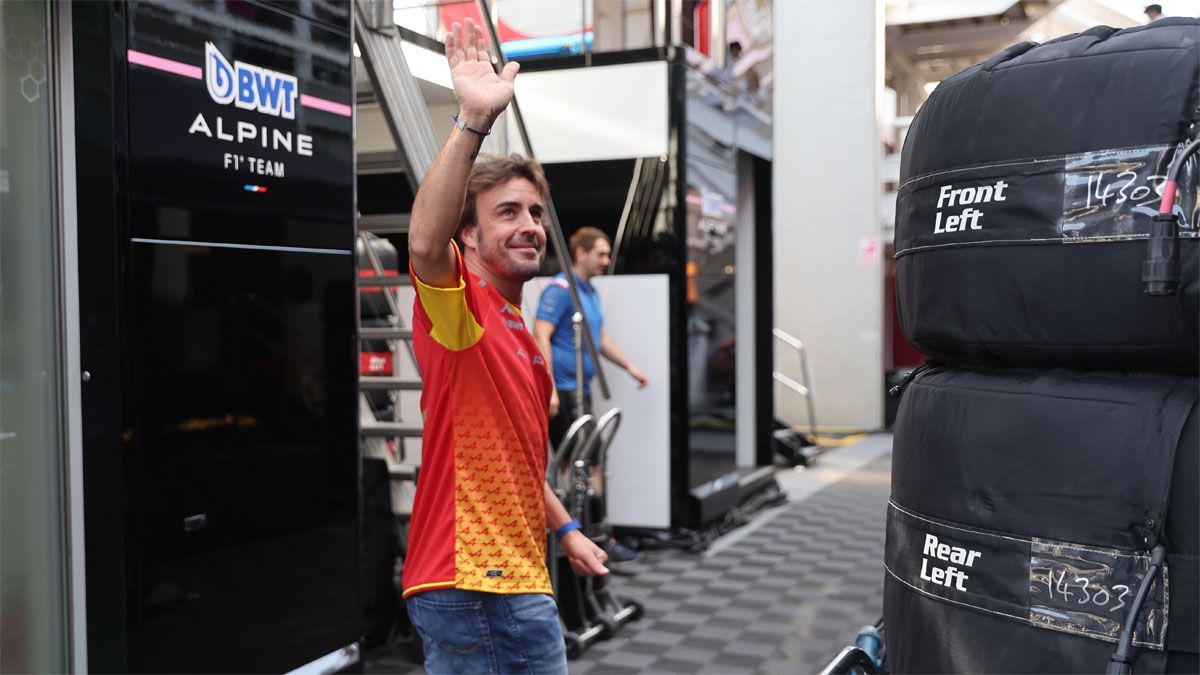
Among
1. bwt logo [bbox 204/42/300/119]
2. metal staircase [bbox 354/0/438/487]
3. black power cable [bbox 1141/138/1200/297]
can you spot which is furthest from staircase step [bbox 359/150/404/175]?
black power cable [bbox 1141/138/1200/297]

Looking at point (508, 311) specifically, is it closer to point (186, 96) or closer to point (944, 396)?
Result: point (944, 396)

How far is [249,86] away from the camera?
3.85m

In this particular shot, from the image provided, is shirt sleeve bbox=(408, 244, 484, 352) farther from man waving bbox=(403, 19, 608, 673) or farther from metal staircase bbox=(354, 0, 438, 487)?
metal staircase bbox=(354, 0, 438, 487)

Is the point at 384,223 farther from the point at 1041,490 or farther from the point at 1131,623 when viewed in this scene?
the point at 1131,623

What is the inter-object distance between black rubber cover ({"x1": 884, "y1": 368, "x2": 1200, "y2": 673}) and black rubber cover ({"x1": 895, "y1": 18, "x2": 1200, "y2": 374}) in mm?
77

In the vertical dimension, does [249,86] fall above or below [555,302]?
above

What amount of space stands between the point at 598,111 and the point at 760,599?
327 cm

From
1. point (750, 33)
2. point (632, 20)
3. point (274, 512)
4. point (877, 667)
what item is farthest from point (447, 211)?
point (750, 33)

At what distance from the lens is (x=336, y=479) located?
14.1 ft

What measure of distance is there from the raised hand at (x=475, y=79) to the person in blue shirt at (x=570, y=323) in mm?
4131

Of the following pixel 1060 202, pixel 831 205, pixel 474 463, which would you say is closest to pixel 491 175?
pixel 474 463

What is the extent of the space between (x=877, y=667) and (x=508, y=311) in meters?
1.25

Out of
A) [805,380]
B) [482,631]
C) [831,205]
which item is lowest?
[805,380]

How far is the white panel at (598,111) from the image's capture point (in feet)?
24.0
